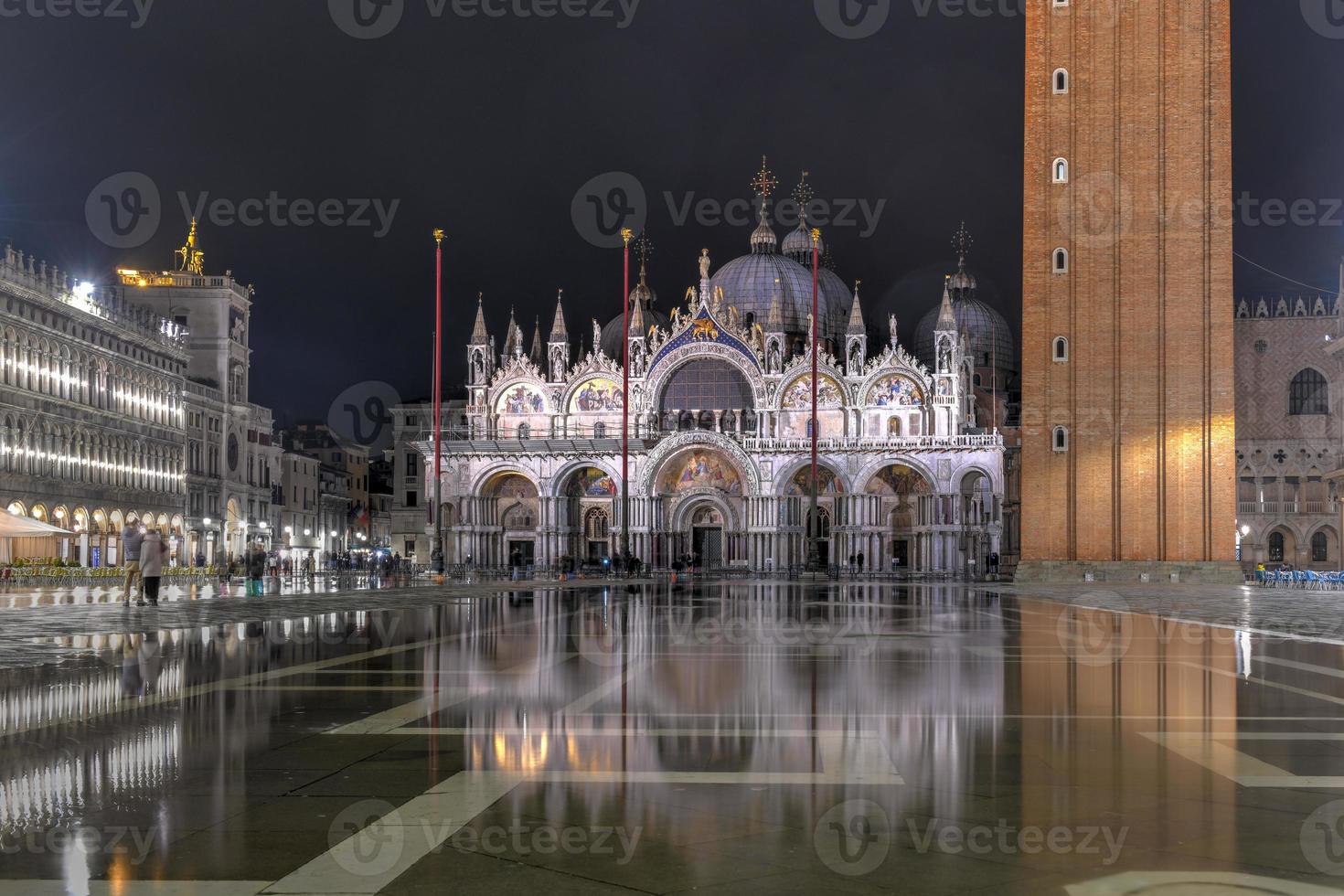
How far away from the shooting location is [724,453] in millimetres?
78000

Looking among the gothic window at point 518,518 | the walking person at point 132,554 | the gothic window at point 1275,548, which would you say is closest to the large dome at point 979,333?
the gothic window at point 1275,548

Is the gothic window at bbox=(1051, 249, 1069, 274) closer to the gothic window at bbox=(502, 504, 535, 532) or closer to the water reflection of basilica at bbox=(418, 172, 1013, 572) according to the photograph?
the water reflection of basilica at bbox=(418, 172, 1013, 572)

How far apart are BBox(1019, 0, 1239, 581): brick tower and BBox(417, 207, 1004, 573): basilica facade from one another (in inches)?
720

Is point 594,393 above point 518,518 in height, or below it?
above

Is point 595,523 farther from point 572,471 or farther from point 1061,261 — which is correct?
point 1061,261

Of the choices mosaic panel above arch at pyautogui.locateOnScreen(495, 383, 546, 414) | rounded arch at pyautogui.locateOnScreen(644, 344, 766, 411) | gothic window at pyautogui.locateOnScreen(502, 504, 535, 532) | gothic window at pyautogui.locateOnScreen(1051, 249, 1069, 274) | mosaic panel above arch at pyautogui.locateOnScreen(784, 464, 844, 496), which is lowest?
gothic window at pyautogui.locateOnScreen(502, 504, 535, 532)

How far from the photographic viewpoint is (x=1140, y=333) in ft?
180

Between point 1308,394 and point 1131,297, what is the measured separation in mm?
36132

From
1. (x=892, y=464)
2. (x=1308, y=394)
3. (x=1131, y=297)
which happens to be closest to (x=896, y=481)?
(x=892, y=464)

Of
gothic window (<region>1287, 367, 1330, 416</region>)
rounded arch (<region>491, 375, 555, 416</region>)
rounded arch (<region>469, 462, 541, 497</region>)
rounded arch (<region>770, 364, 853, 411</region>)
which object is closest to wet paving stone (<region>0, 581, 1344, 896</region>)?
rounded arch (<region>770, 364, 853, 411</region>)

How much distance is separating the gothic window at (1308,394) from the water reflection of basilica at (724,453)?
19427 millimetres

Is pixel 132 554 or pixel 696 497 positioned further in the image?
pixel 696 497

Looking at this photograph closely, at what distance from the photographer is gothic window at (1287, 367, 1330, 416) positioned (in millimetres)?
83562

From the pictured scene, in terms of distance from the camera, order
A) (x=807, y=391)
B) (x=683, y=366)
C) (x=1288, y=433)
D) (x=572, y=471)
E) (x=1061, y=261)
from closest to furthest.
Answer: (x=1061, y=261)
(x=807, y=391)
(x=572, y=471)
(x=683, y=366)
(x=1288, y=433)
